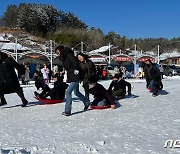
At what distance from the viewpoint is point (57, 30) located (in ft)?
292

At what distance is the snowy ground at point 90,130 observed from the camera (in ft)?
14.7

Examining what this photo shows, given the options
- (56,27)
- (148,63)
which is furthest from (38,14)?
(148,63)

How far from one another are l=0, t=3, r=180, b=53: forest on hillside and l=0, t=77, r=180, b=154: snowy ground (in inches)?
2571

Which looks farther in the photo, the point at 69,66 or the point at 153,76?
the point at 153,76

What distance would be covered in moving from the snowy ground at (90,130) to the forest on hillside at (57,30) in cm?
6529

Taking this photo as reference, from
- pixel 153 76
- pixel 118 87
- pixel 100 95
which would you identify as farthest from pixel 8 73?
pixel 153 76

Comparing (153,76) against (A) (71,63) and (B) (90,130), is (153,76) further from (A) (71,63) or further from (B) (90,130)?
(B) (90,130)

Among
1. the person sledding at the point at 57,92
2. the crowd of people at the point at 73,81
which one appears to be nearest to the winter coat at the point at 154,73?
the crowd of people at the point at 73,81

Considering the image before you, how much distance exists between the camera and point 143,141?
4.85 m

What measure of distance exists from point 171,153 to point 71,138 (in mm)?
→ 1689

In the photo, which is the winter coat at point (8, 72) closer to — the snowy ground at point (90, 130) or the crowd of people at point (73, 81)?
the crowd of people at point (73, 81)

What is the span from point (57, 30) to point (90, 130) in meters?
85.0

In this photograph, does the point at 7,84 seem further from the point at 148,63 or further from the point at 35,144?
the point at 148,63

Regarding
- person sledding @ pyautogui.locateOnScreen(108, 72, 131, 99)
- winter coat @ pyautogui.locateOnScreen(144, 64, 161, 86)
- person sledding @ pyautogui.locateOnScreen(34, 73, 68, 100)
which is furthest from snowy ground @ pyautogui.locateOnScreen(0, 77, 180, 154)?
winter coat @ pyautogui.locateOnScreen(144, 64, 161, 86)
